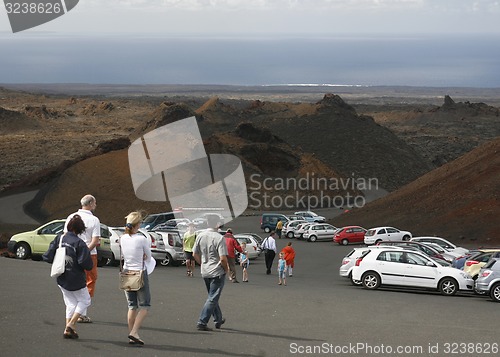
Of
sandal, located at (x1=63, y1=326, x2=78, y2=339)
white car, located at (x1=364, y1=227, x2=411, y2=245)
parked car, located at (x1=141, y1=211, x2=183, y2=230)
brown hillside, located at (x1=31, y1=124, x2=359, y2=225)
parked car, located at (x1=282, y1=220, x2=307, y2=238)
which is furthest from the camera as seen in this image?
brown hillside, located at (x1=31, y1=124, x2=359, y2=225)

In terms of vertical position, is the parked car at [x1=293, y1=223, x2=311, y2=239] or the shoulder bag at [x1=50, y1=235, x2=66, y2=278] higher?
the shoulder bag at [x1=50, y1=235, x2=66, y2=278]

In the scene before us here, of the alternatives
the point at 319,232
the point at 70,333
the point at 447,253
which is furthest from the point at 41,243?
the point at 319,232

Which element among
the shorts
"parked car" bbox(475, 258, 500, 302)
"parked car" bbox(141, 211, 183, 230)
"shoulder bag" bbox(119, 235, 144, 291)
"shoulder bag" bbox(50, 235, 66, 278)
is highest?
"shoulder bag" bbox(50, 235, 66, 278)

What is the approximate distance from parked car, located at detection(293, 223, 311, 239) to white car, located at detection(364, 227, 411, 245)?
501 centimetres

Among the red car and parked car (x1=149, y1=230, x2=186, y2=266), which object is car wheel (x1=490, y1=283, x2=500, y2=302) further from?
the red car

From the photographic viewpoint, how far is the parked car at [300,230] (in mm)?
47781

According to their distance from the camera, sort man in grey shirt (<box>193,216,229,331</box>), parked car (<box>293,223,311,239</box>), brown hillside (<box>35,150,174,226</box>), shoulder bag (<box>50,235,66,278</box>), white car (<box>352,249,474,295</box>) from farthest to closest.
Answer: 1. brown hillside (<box>35,150,174,226</box>)
2. parked car (<box>293,223,311,239</box>)
3. white car (<box>352,249,474,295</box>)
4. man in grey shirt (<box>193,216,229,331</box>)
5. shoulder bag (<box>50,235,66,278</box>)

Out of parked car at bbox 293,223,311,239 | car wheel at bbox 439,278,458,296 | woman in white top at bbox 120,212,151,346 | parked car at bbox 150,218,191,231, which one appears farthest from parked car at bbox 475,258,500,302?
parked car at bbox 293,223,311,239

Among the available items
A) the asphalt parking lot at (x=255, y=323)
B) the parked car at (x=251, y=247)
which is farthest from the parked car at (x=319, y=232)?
the asphalt parking lot at (x=255, y=323)

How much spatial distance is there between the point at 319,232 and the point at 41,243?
2198 cm

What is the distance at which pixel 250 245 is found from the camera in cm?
3412

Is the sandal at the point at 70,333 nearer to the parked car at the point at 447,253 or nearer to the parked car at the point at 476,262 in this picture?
the parked car at the point at 476,262

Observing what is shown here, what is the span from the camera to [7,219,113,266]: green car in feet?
88.6

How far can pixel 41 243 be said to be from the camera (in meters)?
27.3
